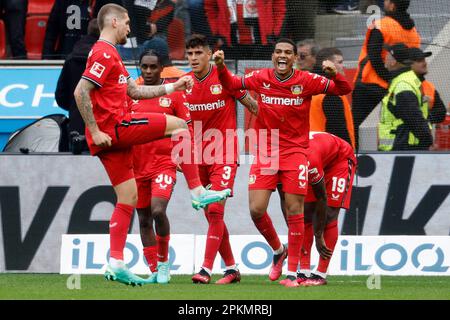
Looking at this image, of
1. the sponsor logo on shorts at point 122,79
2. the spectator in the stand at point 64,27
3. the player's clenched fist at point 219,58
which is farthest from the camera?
the spectator in the stand at point 64,27

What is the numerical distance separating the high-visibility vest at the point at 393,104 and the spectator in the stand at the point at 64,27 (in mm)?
4344

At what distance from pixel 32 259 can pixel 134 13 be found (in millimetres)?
3086

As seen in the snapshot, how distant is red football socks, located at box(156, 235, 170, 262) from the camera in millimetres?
11883

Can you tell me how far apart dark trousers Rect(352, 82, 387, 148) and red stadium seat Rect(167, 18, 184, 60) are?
2093mm

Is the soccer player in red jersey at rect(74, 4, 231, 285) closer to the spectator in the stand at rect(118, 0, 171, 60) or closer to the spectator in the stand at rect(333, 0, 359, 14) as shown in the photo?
the spectator in the stand at rect(118, 0, 171, 60)

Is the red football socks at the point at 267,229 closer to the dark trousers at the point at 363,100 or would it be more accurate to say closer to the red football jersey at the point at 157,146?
the red football jersey at the point at 157,146

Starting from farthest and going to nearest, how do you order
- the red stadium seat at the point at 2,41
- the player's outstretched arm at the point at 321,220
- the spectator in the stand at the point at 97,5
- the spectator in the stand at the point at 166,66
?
the red stadium seat at the point at 2,41 < the spectator in the stand at the point at 97,5 < the spectator in the stand at the point at 166,66 < the player's outstretched arm at the point at 321,220

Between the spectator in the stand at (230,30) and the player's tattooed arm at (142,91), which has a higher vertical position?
the player's tattooed arm at (142,91)

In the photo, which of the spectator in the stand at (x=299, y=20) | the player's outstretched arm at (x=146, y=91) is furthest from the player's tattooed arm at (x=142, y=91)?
the spectator in the stand at (x=299, y=20)

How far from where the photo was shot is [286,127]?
11.5m

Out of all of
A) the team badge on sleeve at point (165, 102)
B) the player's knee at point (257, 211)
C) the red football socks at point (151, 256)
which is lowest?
the red football socks at point (151, 256)

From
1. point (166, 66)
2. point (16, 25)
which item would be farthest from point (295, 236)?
point (16, 25)

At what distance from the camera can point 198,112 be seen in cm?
1209

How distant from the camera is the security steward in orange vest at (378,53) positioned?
13.8 m
